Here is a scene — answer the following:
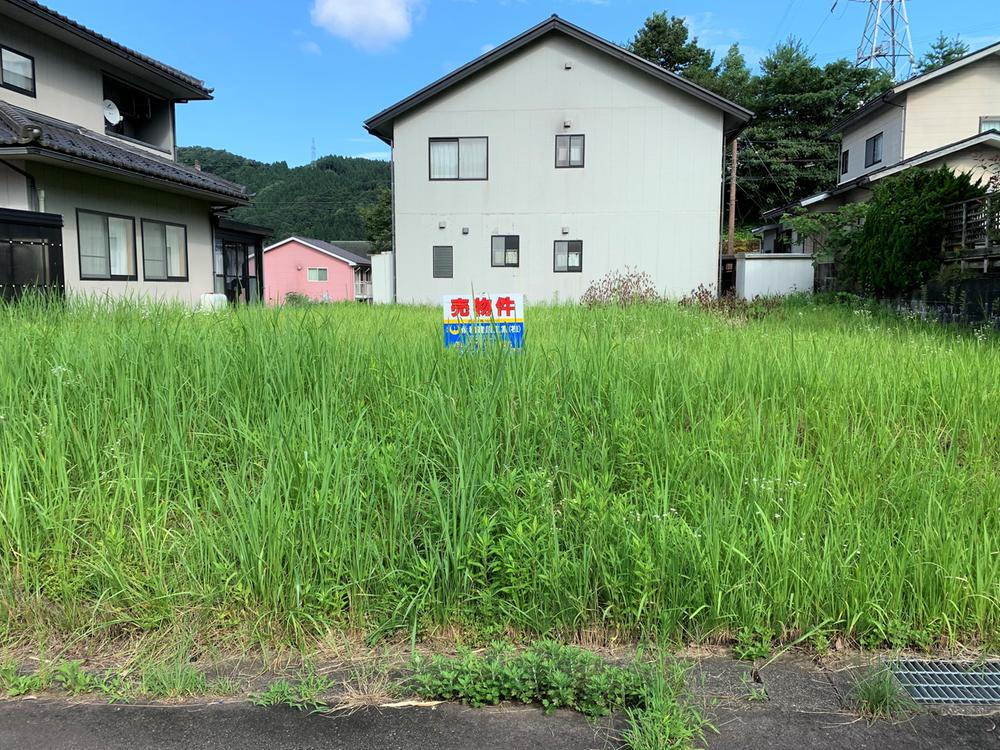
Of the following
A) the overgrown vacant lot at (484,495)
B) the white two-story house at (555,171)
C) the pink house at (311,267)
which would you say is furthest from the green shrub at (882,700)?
the pink house at (311,267)

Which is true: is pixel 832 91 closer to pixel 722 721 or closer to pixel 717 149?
pixel 717 149

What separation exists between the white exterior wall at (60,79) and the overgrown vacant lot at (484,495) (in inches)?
477

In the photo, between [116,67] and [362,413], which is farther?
[116,67]

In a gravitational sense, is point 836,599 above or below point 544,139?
below

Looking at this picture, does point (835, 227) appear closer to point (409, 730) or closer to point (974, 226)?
point (974, 226)

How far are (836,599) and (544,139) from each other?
19.9 metres

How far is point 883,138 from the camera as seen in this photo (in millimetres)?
23391

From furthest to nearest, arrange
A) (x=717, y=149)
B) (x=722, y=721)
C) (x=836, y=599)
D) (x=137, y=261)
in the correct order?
(x=717, y=149) < (x=137, y=261) < (x=836, y=599) < (x=722, y=721)

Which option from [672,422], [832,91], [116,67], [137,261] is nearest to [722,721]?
[672,422]

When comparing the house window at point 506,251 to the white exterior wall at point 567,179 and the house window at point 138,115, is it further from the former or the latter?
the house window at point 138,115

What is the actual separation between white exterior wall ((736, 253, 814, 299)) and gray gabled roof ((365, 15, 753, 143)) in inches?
177

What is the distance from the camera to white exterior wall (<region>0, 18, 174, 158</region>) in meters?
12.4

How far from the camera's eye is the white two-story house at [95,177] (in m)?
10.5

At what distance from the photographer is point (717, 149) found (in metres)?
19.9
